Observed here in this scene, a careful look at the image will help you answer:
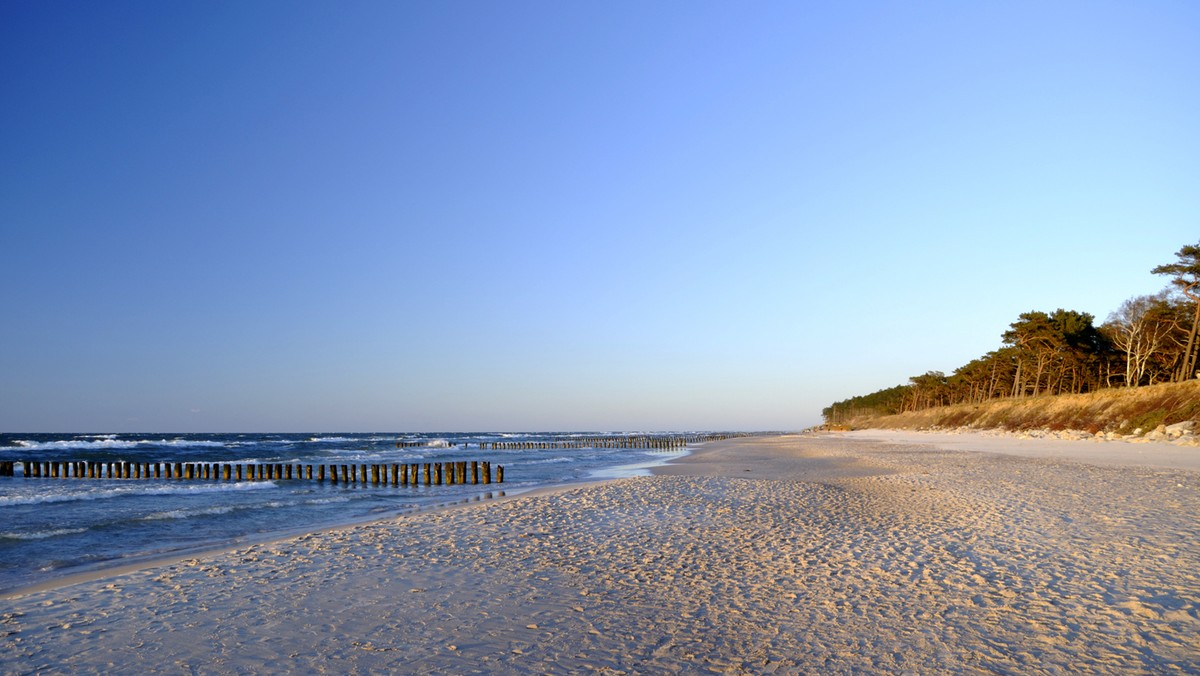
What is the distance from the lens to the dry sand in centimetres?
586

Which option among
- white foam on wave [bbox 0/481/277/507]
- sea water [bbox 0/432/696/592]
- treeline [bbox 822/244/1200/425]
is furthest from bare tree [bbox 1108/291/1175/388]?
white foam on wave [bbox 0/481/277/507]

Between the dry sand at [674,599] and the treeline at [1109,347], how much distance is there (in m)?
39.6

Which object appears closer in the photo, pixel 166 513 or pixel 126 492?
pixel 166 513

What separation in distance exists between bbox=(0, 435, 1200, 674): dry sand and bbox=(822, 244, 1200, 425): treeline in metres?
39.6

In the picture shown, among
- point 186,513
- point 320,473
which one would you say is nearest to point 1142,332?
point 320,473

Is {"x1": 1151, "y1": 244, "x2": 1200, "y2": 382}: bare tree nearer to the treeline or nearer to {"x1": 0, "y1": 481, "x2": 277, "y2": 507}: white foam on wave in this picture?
the treeline

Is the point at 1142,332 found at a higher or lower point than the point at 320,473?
higher

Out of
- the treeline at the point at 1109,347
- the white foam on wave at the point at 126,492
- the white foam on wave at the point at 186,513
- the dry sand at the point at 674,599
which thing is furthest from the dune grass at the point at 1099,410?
the white foam on wave at the point at 126,492

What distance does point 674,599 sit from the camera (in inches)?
303

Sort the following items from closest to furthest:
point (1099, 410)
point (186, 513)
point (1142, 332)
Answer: point (186, 513)
point (1099, 410)
point (1142, 332)

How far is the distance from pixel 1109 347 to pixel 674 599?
227ft

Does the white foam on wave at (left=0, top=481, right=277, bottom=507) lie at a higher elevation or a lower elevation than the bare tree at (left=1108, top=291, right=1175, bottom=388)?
lower

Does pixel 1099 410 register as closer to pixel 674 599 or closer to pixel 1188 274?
pixel 1188 274

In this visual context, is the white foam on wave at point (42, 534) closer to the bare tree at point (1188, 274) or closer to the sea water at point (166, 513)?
the sea water at point (166, 513)
